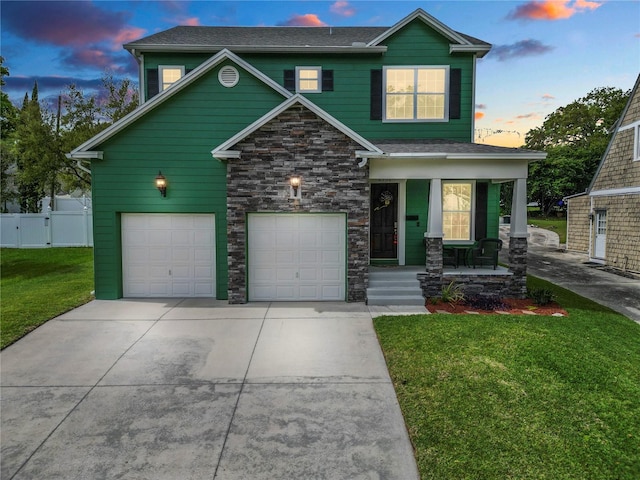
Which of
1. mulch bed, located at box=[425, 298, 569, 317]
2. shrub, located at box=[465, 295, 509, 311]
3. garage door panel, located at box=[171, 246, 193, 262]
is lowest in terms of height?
mulch bed, located at box=[425, 298, 569, 317]

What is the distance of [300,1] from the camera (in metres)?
15.7

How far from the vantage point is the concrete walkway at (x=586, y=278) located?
10.6m

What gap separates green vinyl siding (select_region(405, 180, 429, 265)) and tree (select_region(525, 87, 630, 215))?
28842 millimetres

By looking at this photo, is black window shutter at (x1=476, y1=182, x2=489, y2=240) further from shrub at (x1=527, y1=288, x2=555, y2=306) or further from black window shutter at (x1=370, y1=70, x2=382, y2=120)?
black window shutter at (x1=370, y1=70, x2=382, y2=120)

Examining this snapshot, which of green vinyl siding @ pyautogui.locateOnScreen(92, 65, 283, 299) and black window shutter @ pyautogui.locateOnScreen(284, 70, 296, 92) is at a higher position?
black window shutter @ pyautogui.locateOnScreen(284, 70, 296, 92)

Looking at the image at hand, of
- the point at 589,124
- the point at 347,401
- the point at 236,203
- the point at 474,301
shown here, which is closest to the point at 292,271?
the point at 236,203

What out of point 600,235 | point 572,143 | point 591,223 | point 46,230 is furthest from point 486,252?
point 572,143

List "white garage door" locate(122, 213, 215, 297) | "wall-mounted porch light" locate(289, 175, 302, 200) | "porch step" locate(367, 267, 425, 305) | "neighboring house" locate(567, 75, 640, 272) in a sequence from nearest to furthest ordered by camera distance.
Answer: "wall-mounted porch light" locate(289, 175, 302, 200)
"porch step" locate(367, 267, 425, 305)
"white garage door" locate(122, 213, 215, 297)
"neighboring house" locate(567, 75, 640, 272)

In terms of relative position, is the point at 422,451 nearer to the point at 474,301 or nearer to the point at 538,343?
the point at 538,343

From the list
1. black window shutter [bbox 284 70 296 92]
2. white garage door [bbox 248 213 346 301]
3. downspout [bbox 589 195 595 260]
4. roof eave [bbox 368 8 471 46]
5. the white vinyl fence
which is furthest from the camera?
the white vinyl fence

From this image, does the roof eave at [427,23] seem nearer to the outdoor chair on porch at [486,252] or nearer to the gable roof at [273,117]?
the gable roof at [273,117]

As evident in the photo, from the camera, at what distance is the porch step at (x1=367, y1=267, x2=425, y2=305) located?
386 inches

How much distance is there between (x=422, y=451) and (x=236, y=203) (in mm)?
7211

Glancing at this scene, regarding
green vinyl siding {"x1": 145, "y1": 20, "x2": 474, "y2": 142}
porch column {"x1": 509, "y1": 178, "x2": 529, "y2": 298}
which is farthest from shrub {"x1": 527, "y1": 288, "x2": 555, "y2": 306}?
green vinyl siding {"x1": 145, "y1": 20, "x2": 474, "y2": 142}
